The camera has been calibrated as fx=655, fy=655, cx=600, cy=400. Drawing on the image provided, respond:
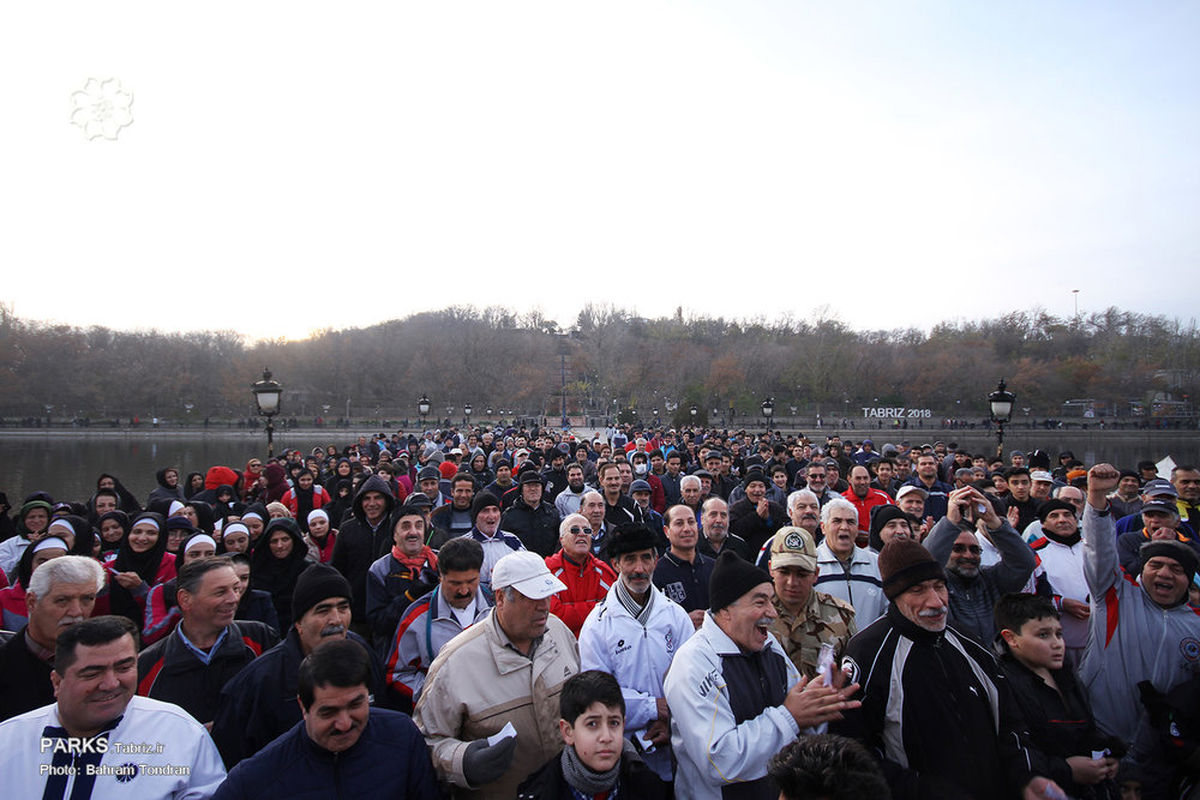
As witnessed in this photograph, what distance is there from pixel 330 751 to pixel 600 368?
6374cm

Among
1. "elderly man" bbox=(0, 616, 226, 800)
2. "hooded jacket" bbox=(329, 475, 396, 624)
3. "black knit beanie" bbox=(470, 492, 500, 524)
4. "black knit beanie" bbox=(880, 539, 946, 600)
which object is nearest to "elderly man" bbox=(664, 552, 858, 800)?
"black knit beanie" bbox=(880, 539, 946, 600)

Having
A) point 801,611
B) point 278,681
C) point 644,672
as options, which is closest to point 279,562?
point 278,681

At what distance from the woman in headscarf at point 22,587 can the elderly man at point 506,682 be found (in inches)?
139

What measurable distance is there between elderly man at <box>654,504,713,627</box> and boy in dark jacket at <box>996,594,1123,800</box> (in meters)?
1.90

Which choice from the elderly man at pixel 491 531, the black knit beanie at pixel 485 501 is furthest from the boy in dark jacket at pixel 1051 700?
the black knit beanie at pixel 485 501

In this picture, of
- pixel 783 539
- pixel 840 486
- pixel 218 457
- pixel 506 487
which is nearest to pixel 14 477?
pixel 218 457

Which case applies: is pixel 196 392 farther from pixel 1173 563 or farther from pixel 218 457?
pixel 1173 563

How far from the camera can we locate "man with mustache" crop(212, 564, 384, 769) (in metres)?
2.90

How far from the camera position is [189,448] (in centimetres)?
4491

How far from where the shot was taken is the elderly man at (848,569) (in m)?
4.07

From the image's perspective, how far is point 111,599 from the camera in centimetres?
472

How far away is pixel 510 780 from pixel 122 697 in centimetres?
148

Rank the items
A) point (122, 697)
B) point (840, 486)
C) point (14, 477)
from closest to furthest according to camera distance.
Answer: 1. point (122, 697)
2. point (840, 486)
3. point (14, 477)

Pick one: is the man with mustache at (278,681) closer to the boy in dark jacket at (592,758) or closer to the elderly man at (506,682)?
the elderly man at (506,682)
